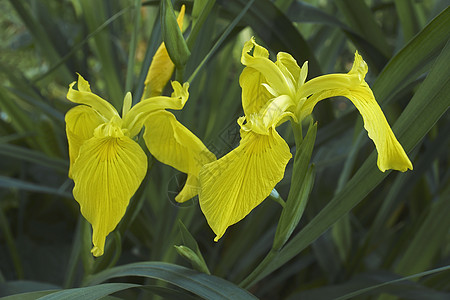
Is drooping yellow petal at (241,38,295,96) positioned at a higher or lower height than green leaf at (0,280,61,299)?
higher

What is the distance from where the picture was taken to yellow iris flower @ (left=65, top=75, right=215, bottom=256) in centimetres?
37

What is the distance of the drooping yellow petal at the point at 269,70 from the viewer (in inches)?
15.0

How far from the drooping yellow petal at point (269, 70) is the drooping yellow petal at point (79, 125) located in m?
0.15

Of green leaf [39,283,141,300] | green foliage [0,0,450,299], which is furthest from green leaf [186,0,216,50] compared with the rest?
green leaf [39,283,141,300]

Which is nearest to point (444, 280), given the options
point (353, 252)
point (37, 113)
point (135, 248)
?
point (353, 252)

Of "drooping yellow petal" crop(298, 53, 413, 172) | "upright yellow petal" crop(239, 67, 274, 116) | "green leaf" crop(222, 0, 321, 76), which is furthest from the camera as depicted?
"green leaf" crop(222, 0, 321, 76)

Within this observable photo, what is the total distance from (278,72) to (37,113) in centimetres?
65

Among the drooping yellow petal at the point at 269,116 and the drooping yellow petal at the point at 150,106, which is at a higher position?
the drooping yellow petal at the point at 269,116

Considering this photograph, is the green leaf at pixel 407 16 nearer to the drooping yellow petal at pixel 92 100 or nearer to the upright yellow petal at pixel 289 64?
the upright yellow petal at pixel 289 64

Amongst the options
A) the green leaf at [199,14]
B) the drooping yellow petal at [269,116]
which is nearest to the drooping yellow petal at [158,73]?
the green leaf at [199,14]

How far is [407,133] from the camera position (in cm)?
42

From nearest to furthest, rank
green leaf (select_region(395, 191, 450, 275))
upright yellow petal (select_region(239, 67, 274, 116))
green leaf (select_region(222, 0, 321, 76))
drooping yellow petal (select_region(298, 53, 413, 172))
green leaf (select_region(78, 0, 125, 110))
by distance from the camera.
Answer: drooping yellow petal (select_region(298, 53, 413, 172))
upright yellow petal (select_region(239, 67, 274, 116))
green leaf (select_region(222, 0, 321, 76))
green leaf (select_region(395, 191, 450, 275))
green leaf (select_region(78, 0, 125, 110))

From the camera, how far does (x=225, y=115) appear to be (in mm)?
781

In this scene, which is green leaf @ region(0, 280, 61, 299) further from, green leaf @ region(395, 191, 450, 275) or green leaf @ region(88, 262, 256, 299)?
green leaf @ region(395, 191, 450, 275)
